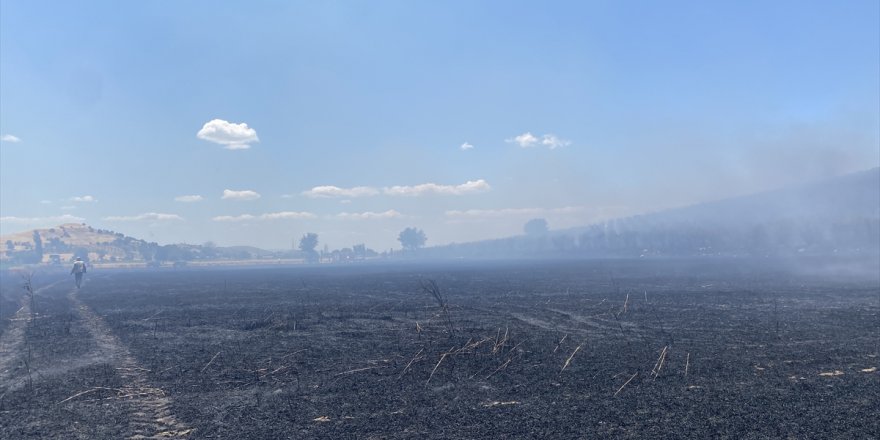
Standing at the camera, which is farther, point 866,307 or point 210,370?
point 866,307

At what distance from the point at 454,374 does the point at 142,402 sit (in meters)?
9.98

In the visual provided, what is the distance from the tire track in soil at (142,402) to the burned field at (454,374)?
87 millimetres

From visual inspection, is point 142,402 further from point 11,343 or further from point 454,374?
point 11,343

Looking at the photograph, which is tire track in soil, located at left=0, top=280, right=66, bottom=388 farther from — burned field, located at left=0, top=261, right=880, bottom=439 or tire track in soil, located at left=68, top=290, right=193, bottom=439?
tire track in soil, located at left=68, top=290, right=193, bottom=439

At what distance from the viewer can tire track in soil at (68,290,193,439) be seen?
575 inches

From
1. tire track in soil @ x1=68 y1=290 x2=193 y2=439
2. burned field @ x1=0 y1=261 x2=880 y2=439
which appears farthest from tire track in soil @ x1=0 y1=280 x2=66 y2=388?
tire track in soil @ x1=68 y1=290 x2=193 y2=439

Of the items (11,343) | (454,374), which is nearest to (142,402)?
(454,374)

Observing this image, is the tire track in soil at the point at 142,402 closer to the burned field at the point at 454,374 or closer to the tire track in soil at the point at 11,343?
the burned field at the point at 454,374

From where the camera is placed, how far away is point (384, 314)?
39.2m

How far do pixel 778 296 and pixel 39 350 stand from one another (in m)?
49.4

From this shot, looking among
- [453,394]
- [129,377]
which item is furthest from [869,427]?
[129,377]

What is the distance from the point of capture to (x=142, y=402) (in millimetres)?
17453

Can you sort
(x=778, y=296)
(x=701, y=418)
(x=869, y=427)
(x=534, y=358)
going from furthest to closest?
(x=778, y=296) → (x=534, y=358) → (x=701, y=418) → (x=869, y=427)

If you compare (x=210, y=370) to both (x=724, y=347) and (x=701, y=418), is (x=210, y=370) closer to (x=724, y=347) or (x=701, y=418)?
(x=701, y=418)
